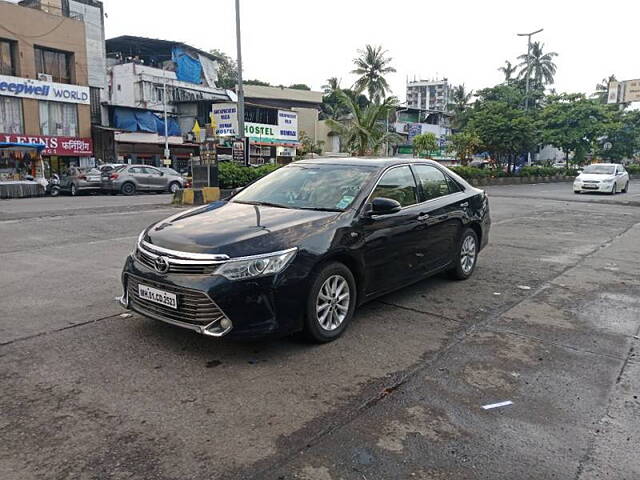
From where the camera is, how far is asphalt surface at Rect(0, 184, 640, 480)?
269 centimetres

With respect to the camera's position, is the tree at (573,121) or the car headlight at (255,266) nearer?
the car headlight at (255,266)

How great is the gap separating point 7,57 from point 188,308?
33.5m

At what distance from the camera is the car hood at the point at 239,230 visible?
12.5 feet

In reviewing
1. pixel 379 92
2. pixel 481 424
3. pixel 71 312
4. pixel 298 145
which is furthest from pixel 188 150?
pixel 481 424

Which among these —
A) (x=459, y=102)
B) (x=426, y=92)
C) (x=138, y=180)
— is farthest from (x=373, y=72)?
(x=426, y=92)

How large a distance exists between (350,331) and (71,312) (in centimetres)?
265

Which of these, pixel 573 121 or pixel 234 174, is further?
pixel 573 121

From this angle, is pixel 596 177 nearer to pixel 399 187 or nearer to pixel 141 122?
pixel 399 187

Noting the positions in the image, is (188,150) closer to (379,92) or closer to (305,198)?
(379,92)

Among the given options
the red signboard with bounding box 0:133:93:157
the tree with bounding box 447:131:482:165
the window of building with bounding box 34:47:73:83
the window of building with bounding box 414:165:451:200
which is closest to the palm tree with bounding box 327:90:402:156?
the tree with bounding box 447:131:482:165

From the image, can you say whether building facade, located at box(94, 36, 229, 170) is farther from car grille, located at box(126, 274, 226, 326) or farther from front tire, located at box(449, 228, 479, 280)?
car grille, located at box(126, 274, 226, 326)

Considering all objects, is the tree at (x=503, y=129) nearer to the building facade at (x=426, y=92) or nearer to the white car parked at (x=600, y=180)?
the white car parked at (x=600, y=180)

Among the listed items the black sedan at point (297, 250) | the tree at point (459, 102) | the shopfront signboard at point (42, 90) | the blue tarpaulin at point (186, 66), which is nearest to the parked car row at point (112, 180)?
the shopfront signboard at point (42, 90)

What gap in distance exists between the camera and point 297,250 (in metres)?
3.91
